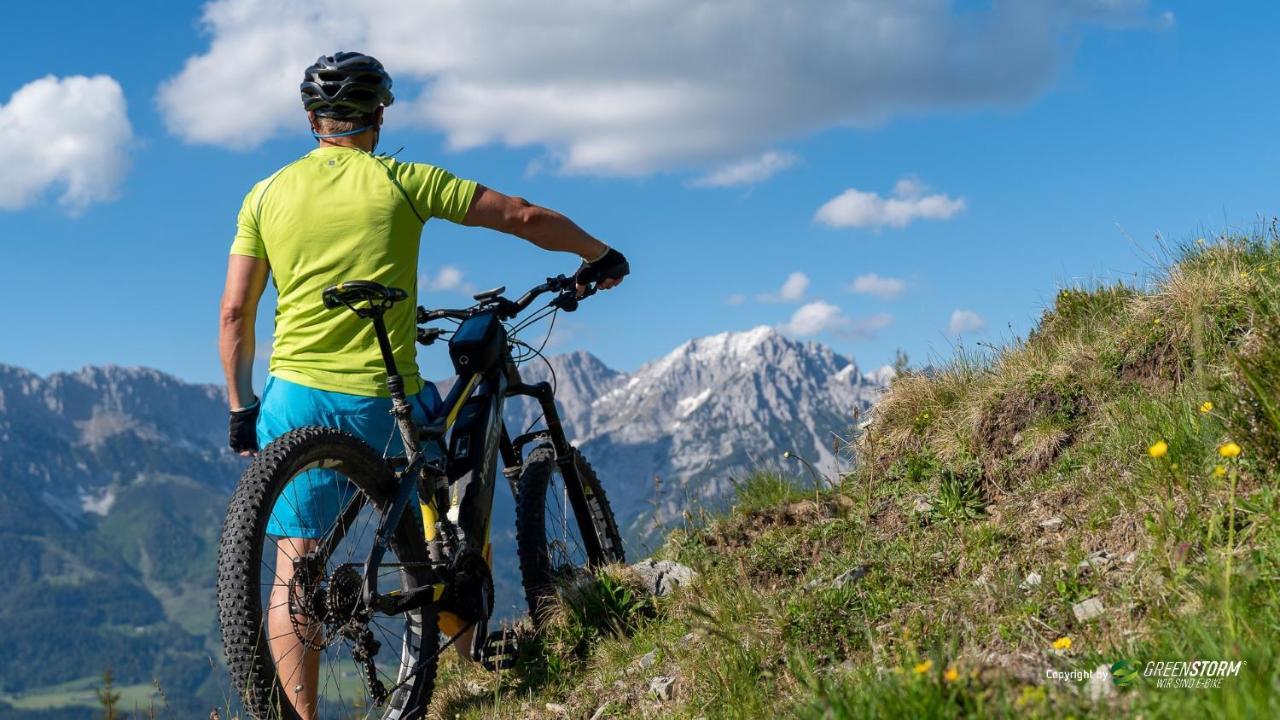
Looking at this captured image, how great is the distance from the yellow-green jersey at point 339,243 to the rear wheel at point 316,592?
59cm

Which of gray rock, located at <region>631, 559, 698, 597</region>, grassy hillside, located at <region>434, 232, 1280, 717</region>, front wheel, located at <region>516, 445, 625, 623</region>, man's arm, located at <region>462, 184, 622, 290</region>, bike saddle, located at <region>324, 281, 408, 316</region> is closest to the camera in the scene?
grassy hillside, located at <region>434, 232, 1280, 717</region>

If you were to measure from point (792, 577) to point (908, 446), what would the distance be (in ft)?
6.42

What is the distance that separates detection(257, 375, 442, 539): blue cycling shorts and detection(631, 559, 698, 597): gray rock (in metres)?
1.98

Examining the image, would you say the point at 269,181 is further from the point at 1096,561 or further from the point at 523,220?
the point at 1096,561

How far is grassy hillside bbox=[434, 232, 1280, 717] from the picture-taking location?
3322 mm

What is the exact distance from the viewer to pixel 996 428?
7102 mm

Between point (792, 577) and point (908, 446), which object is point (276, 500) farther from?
point (908, 446)

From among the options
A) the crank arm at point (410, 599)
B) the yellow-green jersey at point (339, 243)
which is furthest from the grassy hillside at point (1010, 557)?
the yellow-green jersey at point (339, 243)

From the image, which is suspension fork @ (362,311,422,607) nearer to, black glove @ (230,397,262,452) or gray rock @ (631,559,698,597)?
black glove @ (230,397,262,452)

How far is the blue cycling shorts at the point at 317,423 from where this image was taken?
4.69 m

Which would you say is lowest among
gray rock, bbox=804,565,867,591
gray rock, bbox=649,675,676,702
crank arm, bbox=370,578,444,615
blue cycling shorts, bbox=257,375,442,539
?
gray rock, bbox=649,675,676,702

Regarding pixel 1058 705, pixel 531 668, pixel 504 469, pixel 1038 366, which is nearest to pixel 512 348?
pixel 504 469

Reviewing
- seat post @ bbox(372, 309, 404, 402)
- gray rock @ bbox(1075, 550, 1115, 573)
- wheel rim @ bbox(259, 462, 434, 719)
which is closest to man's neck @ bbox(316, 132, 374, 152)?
seat post @ bbox(372, 309, 404, 402)

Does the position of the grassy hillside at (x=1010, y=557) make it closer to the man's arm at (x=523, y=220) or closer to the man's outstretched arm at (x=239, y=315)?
the man's arm at (x=523, y=220)
